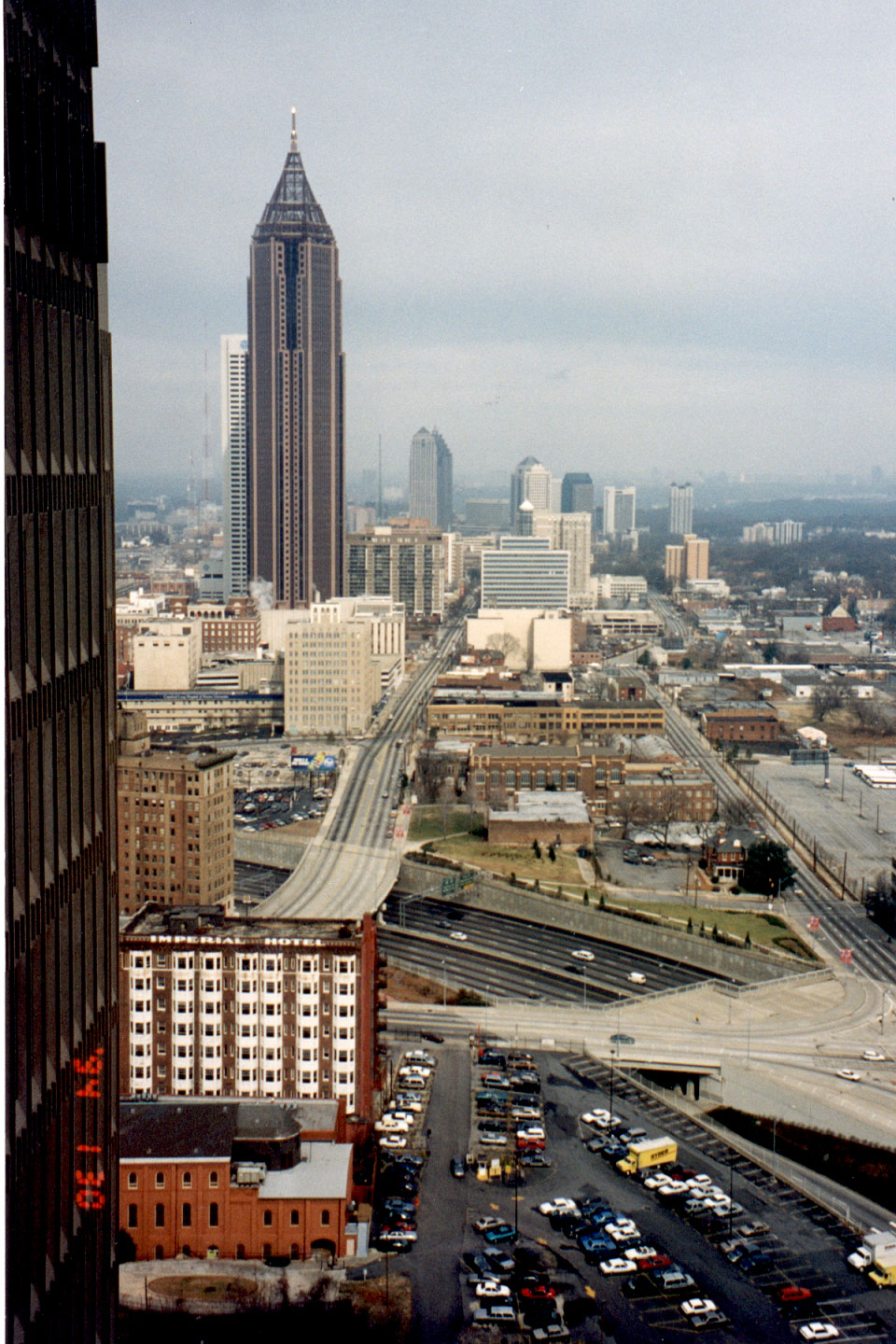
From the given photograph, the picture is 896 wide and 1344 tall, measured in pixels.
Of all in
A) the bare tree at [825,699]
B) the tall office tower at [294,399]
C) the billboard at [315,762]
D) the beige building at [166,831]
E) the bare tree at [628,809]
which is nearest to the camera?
the beige building at [166,831]

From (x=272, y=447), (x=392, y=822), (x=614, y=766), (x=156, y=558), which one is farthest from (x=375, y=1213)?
(x=272, y=447)

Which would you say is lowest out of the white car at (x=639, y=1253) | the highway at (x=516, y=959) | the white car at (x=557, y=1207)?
the highway at (x=516, y=959)

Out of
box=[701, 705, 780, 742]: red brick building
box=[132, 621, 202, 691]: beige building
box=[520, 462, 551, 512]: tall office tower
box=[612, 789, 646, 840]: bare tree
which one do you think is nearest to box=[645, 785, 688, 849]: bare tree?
box=[612, 789, 646, 840]: bare tree

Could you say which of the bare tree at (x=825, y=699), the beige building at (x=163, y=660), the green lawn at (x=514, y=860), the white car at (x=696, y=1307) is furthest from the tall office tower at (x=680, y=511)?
the white car at (x=696, y=1307)

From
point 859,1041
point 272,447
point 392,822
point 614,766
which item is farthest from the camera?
point 272,447

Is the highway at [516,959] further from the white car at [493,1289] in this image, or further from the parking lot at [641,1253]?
the white car at [493,1289]

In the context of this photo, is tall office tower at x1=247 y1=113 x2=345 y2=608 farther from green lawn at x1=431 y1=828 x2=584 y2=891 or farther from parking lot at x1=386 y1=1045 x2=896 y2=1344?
parking lot at x1=386 y1=1045 x2=896 y2=1344

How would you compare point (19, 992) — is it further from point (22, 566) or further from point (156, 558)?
point (156, 558)
